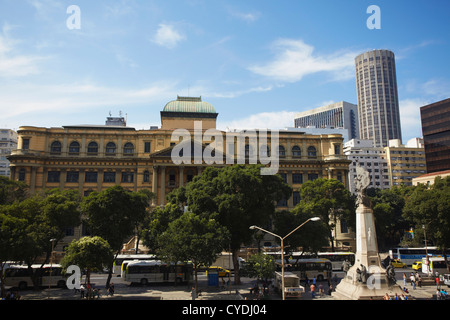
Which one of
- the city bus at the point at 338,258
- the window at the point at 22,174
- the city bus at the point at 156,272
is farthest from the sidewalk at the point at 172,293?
the window at the point at 22,174

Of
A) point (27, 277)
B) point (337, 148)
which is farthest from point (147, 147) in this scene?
point (337, 148)

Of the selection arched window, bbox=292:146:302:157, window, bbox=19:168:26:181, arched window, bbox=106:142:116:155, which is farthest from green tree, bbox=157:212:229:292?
window, bbox=19:168:26:181

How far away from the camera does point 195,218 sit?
36.5m

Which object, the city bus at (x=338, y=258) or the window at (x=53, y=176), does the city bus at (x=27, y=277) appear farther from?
the city bus at (x=338, y=258)

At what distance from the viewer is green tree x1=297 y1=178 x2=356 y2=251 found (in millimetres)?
58438

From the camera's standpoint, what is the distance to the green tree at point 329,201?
192 ft

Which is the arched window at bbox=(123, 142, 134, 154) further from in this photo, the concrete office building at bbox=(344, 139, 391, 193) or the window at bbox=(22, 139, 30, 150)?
the concrete office building at bbox=(344, 139, 391, 193)

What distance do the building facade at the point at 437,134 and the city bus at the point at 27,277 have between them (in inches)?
3741

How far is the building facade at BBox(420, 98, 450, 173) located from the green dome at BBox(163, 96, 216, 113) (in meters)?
62.8

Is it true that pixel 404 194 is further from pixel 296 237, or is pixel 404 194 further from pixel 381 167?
pixel 381 167

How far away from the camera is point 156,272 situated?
136 ft

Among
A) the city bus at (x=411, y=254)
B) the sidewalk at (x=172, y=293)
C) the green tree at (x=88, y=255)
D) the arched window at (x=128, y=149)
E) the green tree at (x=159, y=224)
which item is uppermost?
the arched window at (x=128, y=149)

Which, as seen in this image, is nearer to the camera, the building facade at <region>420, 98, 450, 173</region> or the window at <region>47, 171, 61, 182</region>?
the window at <region>47, 171, 61, 182</region>
